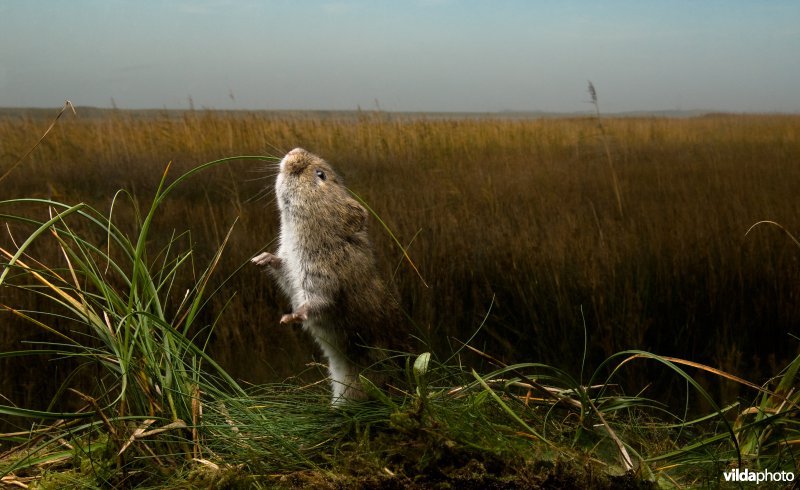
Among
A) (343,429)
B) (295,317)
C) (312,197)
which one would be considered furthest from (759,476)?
(312,197)

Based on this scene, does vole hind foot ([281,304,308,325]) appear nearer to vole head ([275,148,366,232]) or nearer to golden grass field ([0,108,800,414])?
vole head ([275,148,366,232])

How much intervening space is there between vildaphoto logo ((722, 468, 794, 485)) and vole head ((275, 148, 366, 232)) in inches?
63.0

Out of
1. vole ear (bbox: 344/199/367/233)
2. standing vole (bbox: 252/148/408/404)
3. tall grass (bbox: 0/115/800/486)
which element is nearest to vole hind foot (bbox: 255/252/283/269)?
standing vole (bbox: 252/148/408/404)

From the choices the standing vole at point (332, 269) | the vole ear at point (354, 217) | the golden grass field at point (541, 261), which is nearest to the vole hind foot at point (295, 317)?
the standing vole at point (332, 269)

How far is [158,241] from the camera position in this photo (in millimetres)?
5219

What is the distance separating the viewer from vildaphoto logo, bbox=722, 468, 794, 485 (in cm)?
223

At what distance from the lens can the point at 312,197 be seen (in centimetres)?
270

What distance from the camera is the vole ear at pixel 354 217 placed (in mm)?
2781

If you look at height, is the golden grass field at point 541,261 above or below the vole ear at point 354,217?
below

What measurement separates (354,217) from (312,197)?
0.20 m

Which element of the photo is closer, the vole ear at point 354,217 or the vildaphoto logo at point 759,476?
the vildaphoto logo at point 759,476

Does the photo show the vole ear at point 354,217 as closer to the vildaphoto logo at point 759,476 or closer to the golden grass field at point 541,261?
the golden grass field at point 541,261

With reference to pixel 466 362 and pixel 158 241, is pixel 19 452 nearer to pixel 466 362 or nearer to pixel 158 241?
pixel 466 362

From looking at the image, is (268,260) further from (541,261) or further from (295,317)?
(541,261)
